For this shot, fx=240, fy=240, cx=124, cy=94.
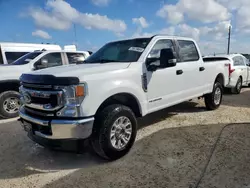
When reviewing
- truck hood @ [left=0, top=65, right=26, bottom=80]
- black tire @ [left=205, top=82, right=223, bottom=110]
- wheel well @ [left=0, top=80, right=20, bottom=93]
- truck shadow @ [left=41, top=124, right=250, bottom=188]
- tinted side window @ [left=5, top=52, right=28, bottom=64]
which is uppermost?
tinted side window @ [left=5, top=52, right=28, bottom=64]

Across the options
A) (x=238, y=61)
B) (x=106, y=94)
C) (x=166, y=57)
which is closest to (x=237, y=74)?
(x=238, y=61)

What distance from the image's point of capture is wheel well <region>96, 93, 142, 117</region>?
145 inches

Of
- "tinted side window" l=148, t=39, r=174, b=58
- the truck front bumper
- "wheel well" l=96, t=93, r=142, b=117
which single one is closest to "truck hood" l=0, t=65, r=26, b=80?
the truck front bumper

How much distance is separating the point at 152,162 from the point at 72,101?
152 cm

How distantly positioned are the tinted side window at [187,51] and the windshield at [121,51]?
1.06 metres

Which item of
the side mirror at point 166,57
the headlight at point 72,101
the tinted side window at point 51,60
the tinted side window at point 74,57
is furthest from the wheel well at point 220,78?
the tinted side window at point 51,60

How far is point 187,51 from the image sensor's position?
5.53 meters

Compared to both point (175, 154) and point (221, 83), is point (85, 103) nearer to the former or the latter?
point (175, 154)

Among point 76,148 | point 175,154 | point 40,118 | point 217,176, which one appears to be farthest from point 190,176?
point 40,118

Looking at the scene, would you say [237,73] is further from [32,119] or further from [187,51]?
[32,119]

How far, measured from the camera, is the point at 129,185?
3.03 meters

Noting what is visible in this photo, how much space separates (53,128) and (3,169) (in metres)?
1.14

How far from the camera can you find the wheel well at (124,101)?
A: 3.69 meters

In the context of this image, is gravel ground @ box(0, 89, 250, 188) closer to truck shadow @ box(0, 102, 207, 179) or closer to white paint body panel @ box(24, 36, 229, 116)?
truck shadow @ box(0, 102, 207, 179)
